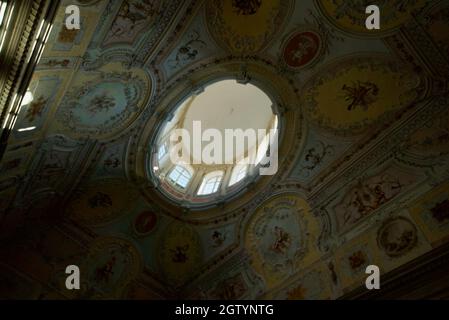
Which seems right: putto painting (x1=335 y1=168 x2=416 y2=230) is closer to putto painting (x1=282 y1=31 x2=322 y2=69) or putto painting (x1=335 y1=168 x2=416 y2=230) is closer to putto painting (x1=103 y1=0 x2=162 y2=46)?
putto painting (x1=282 y1=31 x2=322 y2=69)

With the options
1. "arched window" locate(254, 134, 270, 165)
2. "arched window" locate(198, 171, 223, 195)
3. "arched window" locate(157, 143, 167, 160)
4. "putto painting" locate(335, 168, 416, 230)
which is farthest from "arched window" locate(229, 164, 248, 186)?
"putto painting" locate(335, 168, 416, 230)

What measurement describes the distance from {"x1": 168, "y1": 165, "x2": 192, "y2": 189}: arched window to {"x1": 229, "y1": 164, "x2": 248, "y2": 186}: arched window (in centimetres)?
196

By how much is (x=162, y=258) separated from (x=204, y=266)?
5.46 feet

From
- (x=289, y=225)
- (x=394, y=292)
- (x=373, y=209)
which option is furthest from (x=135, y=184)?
(x=394, y=292)

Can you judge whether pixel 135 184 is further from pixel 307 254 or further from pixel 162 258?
pixel 307 254

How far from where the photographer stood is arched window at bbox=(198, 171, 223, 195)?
52.3 feet

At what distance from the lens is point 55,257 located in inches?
531

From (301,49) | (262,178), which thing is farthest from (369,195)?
(301,49)

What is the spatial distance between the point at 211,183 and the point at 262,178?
373cm

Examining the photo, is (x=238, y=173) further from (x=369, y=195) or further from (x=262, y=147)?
(x=369, y=195)

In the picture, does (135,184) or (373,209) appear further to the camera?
(135,184)

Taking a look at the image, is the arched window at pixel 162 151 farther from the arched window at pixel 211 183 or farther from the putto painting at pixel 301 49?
the putto painting at pixel 301 49

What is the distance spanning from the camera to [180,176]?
1658cm

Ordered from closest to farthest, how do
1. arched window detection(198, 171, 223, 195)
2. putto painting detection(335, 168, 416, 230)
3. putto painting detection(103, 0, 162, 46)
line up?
putto painting detection(103, 0, 162, 46)
putto painting detection(335, 168, 416, 230)
arched window detection(198, 171, 223, 195)
